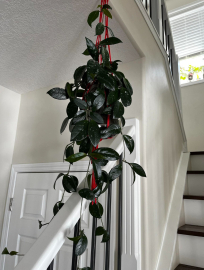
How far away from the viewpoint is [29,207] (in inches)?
63.4

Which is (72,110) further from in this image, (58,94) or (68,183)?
(68,183)

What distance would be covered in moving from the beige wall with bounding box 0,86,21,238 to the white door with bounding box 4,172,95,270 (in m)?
0.12

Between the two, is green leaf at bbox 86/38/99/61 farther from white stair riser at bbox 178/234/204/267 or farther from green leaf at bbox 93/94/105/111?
white stair riser at bbox 178/234/204/267

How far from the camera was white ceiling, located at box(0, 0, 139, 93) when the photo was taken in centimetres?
97

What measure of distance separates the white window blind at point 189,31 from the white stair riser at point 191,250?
3082 millimetres

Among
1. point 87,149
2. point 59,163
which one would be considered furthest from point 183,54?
point 87,149

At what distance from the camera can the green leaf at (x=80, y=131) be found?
59 cm

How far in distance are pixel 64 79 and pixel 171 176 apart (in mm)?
1166

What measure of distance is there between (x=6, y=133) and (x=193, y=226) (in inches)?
67.3

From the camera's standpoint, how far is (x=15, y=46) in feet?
4.05

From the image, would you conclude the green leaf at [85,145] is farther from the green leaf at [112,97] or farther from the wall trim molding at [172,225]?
the wall trim molding at [172,225]

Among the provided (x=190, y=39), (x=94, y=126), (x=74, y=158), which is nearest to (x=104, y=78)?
(x=94, y=126)

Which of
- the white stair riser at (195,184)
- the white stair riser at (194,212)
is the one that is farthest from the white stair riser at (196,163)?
the white stair riser at (194,212)

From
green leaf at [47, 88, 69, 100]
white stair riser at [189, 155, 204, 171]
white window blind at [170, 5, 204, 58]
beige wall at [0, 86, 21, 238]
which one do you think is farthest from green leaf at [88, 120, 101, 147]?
white window blind at [170, 5, 204, 58]
